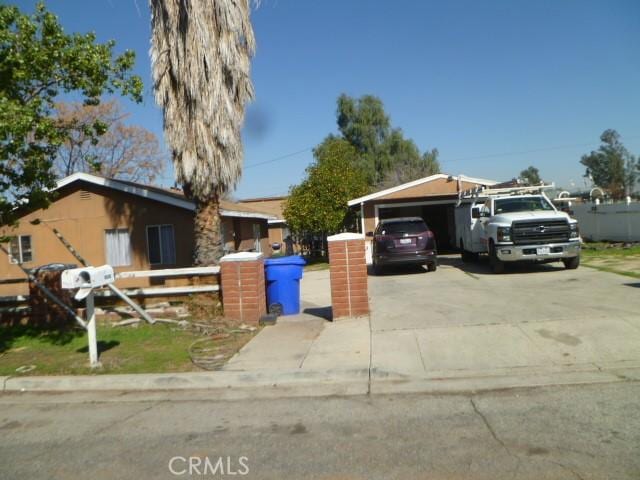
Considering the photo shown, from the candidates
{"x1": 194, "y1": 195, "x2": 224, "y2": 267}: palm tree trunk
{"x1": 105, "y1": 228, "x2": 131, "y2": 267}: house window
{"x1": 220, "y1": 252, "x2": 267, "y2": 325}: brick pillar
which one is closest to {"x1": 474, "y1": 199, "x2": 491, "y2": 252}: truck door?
{"x1": 194, "y1": 195, "x2": 224, "y2": 267}: palm tree trunk

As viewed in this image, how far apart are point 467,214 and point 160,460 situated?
14.2 meters

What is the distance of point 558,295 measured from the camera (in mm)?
10227

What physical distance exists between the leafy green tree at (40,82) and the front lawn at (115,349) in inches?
85.1

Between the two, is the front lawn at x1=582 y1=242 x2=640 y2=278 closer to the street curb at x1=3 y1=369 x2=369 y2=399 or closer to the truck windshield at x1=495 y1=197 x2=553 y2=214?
the truck windshield at x1=495 y1=197 x2=553 y2=214

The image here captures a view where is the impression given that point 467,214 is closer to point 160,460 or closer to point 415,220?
point 415,220

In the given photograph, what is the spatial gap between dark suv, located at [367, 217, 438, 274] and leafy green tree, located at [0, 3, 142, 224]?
845cm

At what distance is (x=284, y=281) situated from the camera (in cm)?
1045

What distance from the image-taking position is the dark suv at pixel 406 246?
51.2ft

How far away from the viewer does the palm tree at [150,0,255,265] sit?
1137cm

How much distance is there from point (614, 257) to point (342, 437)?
14583mm

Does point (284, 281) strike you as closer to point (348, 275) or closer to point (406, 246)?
point (348, 275)

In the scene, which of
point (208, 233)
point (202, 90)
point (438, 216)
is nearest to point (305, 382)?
point (208, 233)

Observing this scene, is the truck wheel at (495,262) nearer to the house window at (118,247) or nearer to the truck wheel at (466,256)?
the truck wheel at (466,256)

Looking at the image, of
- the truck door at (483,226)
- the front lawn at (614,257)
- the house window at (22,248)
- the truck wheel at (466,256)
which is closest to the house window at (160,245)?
the house window at (22,248)
